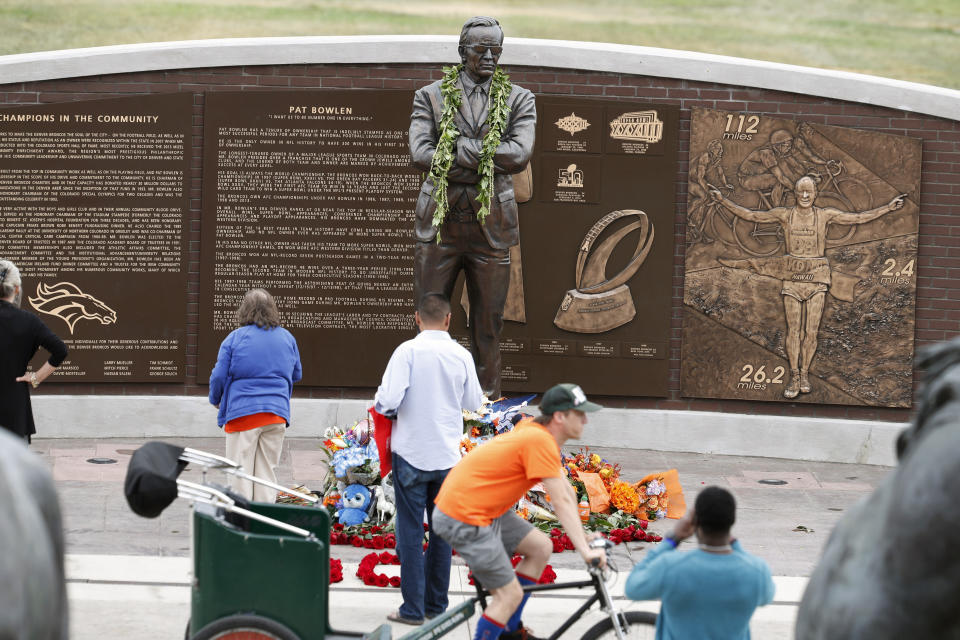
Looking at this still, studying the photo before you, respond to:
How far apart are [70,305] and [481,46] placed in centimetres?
519

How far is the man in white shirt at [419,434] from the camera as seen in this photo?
684 cm

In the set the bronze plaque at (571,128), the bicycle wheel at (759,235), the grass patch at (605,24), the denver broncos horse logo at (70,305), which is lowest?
the denver broncos horse logo at (70,305)

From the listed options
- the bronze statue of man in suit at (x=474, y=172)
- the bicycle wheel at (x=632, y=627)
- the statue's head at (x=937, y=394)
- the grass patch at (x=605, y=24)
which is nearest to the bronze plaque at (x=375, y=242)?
the bronze statue of man in suit at (x=474, y=172)

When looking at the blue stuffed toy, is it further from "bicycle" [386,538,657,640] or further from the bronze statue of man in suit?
"bicycle" [386,538,657,640]

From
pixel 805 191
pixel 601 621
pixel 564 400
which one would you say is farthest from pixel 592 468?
pixel 564 400

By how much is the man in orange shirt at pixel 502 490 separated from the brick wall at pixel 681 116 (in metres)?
7.15

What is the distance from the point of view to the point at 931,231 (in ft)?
40.6

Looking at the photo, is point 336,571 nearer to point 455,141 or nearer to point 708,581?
point 455,141

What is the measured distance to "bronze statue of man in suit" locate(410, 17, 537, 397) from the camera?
9.34 meters

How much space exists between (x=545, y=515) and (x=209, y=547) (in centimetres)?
398

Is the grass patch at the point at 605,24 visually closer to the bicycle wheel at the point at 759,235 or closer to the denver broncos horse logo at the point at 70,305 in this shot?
the denver broncos horse logo at the point at 70,305

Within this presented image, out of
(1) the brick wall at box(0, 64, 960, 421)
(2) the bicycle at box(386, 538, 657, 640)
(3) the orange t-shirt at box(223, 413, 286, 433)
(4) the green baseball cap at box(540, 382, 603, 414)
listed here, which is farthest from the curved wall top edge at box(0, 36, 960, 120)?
(2) the bicycle at box(386, 538, 657, 640)

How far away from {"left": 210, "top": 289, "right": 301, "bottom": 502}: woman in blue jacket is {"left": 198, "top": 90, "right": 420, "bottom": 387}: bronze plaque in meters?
4.05

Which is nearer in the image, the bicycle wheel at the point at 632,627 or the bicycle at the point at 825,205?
the bicycle wheel at the point at 632,627
